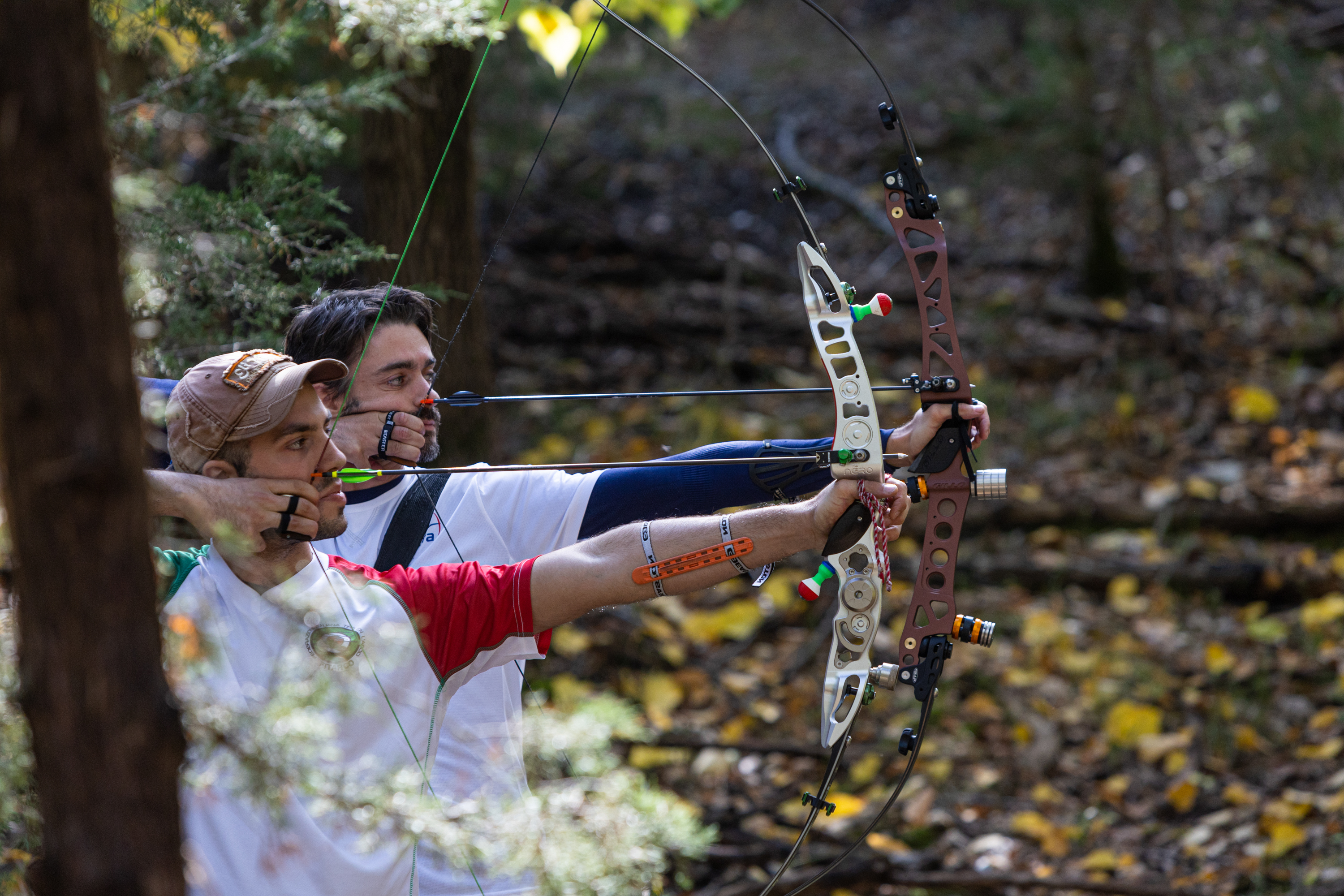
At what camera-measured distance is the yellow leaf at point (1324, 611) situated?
431cm

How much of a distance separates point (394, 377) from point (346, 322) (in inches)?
5.6

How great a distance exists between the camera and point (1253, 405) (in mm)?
5590

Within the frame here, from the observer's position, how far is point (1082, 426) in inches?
222

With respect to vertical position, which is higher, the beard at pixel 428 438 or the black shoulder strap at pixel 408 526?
the beard at pixel 428 438

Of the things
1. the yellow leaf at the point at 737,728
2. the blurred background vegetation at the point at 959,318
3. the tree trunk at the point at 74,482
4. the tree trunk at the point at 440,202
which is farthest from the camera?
the yellow leaf at the point at 737,728

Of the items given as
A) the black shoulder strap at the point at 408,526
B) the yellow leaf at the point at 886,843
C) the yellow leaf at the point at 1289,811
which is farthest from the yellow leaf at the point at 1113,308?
the black shoulder strap at the point at 408,526

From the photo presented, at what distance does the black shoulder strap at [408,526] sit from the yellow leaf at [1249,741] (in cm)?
303

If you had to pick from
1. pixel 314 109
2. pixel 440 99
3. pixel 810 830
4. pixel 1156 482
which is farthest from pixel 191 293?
pixel 1156 482

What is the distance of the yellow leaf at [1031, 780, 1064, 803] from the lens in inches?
149

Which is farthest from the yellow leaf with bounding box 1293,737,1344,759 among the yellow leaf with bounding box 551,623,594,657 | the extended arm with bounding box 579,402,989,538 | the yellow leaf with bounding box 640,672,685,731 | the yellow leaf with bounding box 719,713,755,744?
the yellow leaf with bounding box 551,623,594,657

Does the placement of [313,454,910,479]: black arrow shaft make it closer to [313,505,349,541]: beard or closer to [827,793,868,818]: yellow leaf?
[313,505,349,541]: beard

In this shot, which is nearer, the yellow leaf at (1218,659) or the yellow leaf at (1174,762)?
the yellow leaf at (1174,762)

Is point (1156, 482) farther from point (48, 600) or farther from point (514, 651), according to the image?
point (48, 600)

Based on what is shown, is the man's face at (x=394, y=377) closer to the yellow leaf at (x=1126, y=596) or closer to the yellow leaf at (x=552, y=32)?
the yellow leaf at (x=552, y=32)
